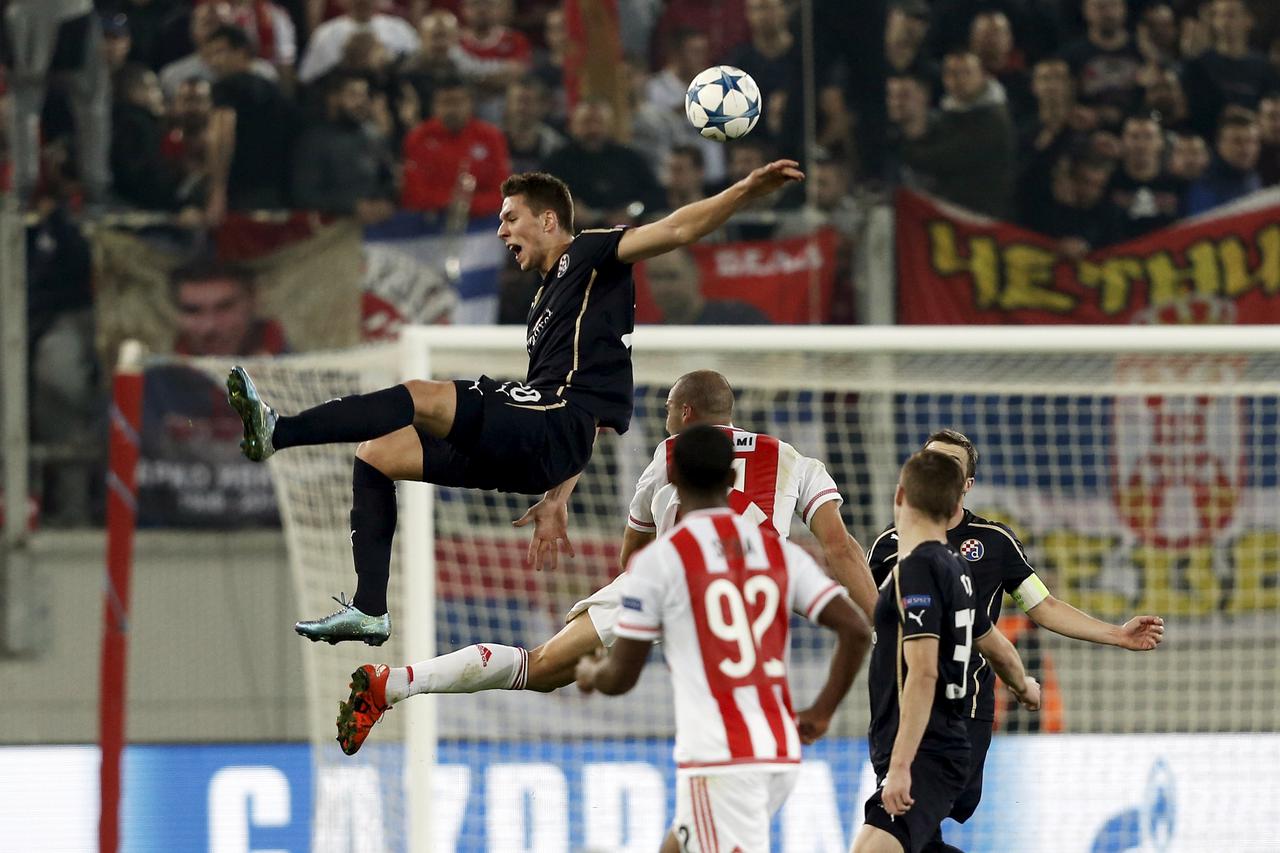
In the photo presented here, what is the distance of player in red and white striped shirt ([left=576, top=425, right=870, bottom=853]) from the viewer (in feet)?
16.2

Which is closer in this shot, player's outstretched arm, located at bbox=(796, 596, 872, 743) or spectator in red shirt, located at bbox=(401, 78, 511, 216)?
player's outstretched arm, located at bbox=(796, 596, 872, 743)

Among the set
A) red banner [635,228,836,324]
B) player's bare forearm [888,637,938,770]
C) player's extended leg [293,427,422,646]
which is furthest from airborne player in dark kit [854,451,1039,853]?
red banner [635,228,836,324]

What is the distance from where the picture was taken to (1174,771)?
1080cm

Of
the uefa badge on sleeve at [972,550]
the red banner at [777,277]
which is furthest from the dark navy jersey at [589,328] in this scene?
the red banner at [777,277]


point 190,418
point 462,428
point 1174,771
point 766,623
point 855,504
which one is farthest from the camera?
point 190,418

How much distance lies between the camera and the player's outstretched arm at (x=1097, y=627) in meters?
6.18

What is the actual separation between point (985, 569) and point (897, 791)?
1.08 metres

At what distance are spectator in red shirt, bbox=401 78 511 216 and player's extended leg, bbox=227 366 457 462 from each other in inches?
271

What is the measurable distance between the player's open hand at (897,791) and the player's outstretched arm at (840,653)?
0.61 m

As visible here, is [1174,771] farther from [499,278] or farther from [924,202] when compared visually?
[499,278]

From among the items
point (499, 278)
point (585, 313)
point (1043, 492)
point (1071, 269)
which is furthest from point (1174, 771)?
point (585, 313)

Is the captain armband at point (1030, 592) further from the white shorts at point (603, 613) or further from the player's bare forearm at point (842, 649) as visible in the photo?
the player's bare forearm at point (842, 649)

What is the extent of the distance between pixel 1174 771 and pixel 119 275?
755 cm

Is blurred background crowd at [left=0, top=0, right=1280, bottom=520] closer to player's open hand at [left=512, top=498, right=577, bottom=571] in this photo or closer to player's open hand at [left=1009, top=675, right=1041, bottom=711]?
player's open hand at [left=512, top=498, right=577, bottom=571]
